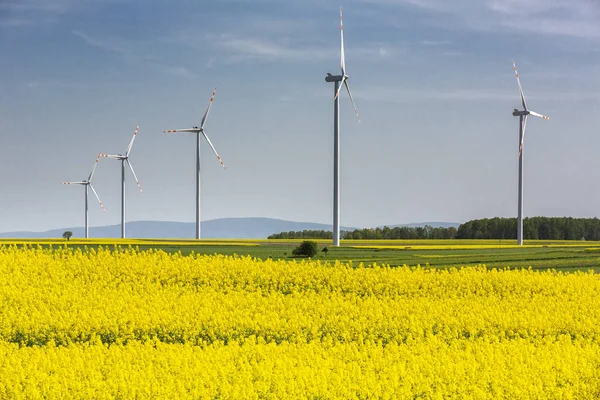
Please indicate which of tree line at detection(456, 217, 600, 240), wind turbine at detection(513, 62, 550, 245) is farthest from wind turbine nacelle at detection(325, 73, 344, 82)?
tree line at detection(456, 217, 600, 240)

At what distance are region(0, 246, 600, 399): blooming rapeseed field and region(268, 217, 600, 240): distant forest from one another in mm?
90215

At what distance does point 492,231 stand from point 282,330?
12238 cm

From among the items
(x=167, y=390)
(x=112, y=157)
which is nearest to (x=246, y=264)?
(x=167, y=390)

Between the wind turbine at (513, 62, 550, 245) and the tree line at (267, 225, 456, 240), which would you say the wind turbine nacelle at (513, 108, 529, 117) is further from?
the tree line at (267, 225, 456, 240)

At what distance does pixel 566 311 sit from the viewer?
27.6 meters

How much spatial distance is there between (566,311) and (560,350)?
8.69m

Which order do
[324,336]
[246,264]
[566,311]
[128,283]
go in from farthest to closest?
[246,264]
[128,283]
[566,311]
[324,336]

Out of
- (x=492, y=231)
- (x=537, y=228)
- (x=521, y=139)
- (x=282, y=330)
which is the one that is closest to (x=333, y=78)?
(x=521, y=139)

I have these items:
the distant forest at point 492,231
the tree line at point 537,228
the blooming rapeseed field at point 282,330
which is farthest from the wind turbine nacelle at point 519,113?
the blooming rapeseed field at point 282,330

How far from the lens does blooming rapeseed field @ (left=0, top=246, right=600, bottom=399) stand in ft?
49.9

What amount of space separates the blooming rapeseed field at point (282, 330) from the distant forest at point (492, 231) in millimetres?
90215

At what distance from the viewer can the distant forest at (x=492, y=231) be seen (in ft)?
437

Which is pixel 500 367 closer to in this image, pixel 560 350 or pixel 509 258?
pixel 560 350

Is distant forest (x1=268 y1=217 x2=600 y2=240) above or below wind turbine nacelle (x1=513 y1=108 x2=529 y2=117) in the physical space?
below
